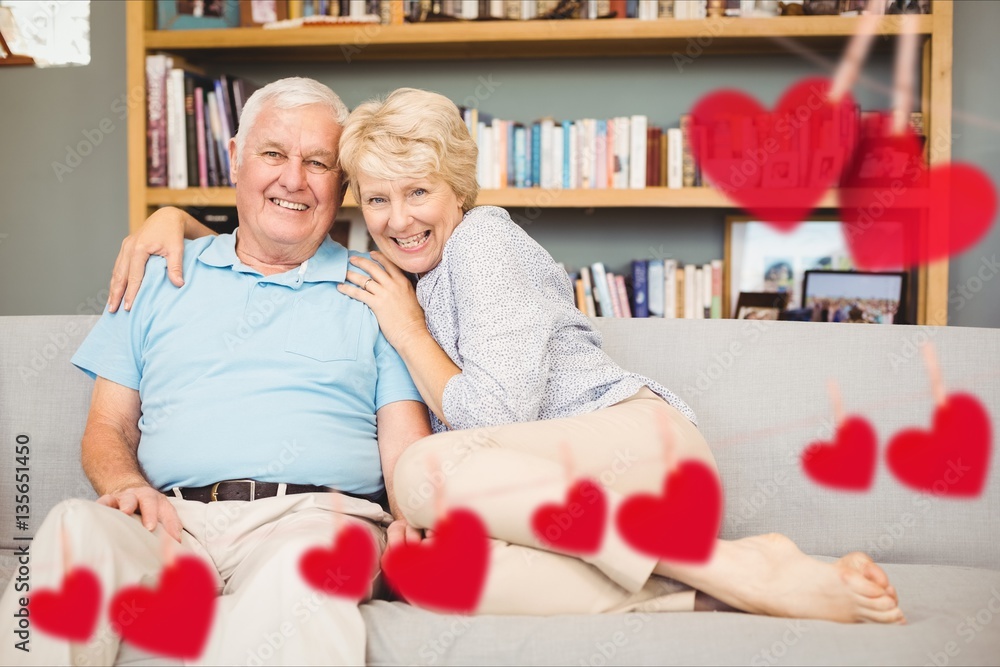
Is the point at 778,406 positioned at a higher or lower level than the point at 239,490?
higher

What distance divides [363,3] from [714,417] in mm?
1672

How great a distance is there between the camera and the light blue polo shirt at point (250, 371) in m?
1.46

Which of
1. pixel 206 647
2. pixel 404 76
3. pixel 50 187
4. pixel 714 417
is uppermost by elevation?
pixel 404 76

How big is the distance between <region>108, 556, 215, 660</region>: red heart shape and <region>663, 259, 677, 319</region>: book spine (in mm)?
1726

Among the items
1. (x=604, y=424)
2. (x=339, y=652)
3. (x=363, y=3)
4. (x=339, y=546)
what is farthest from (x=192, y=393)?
(x=363, y=3)

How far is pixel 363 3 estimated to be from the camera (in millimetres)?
2596

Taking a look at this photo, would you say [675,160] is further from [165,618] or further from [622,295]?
[165,618]

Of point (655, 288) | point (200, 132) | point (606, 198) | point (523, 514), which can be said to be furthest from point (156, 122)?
point (523, 514)

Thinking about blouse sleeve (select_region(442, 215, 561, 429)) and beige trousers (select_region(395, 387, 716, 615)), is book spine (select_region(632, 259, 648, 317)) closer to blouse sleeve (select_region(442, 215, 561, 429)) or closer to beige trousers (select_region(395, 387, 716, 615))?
blouse sleeve (select_region(442, 215, 561, 429))

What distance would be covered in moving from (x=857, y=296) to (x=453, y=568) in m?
1.77

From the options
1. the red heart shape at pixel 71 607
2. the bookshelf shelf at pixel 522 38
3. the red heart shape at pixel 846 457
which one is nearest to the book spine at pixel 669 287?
the bookshelf shelf at pixel 522 38

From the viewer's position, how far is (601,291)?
2670 mm

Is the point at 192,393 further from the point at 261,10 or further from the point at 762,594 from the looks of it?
the point at 261,10

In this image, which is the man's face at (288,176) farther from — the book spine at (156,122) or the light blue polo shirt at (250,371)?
the book spine at (156,122)
